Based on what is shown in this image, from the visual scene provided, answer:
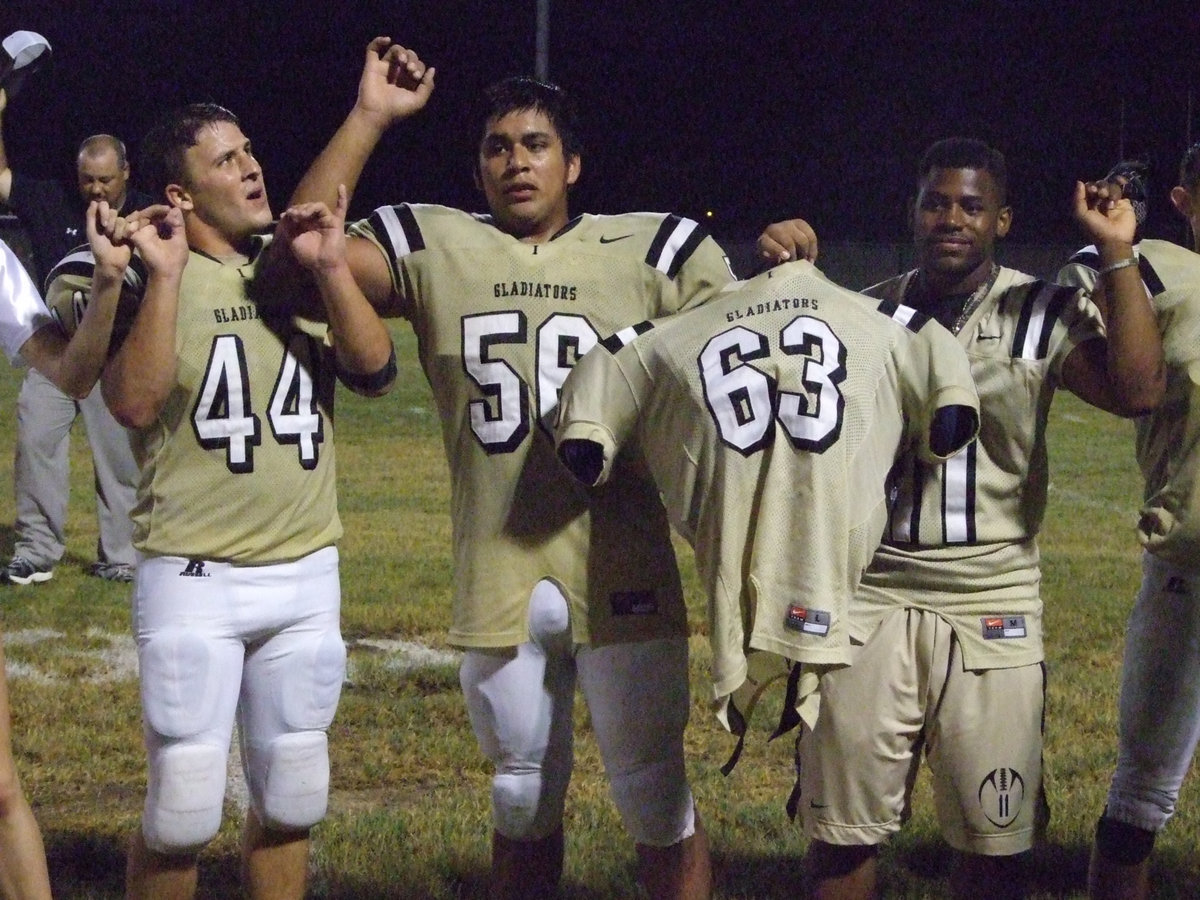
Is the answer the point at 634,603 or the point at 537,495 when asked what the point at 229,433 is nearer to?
the point at 537,495

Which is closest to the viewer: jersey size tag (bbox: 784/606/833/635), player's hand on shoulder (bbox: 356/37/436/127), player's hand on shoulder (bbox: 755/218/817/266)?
jersey size tag (bbox: 784/606/833/635)

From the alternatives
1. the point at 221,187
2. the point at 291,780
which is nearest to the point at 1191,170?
the point at 221,187

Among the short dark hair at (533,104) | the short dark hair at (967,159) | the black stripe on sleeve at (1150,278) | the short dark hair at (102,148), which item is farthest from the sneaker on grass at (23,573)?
the black stripe on sleeve at (1150,278)

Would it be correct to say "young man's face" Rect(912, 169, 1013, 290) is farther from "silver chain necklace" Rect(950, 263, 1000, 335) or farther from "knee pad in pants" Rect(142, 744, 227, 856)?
"knee pad in pants" Rect(142, 744, 227, 856)

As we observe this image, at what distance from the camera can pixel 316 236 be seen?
3.07 metres

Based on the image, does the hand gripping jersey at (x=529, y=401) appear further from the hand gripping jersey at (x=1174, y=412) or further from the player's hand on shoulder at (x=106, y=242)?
the hand gripping jersey at (x=1174, y=412)

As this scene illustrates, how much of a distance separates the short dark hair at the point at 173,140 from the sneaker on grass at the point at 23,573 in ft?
14.9

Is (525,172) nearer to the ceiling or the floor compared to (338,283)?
nearer to the ceiling

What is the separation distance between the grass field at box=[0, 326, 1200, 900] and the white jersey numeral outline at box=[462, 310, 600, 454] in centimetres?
134

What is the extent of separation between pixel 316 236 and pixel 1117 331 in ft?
5.30

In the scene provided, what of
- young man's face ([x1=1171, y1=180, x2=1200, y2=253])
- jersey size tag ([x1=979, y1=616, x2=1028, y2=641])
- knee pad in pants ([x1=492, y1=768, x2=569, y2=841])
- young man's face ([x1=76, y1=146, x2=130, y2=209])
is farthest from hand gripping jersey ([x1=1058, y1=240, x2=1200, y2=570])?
young man's face ([x1=76, y1=146, x2=130, y2=209])

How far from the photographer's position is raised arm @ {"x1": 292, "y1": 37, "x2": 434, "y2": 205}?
322 centimetres

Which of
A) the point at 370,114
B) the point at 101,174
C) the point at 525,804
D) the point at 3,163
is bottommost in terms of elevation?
the point at 525,804

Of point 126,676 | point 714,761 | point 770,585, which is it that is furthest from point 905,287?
point 126,676
